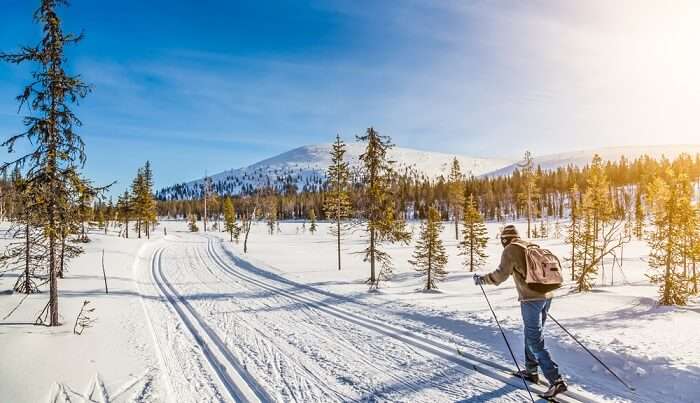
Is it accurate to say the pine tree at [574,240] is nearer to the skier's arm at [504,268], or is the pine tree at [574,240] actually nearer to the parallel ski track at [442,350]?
the parallel ski track at [442,350]

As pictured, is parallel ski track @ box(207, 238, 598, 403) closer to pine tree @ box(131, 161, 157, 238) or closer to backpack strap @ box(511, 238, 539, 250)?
backpack strap @ box(511, 238, 539, 250)

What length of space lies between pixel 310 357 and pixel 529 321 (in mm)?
4297

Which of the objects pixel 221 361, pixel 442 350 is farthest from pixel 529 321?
pixel 221 361

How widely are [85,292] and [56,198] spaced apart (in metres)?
7.41

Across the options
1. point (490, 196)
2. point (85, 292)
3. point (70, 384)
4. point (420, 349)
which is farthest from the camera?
point (490, 196)

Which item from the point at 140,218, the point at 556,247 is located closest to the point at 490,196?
the point at 556,247

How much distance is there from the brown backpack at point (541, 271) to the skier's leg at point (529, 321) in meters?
0.34

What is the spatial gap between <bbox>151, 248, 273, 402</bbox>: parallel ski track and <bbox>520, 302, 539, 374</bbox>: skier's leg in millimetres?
4184

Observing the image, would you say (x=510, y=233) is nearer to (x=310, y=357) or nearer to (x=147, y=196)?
(x=310, y=357)

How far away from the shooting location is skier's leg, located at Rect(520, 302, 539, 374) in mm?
5707

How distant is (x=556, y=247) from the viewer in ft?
169

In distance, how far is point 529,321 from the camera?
5.78 metres

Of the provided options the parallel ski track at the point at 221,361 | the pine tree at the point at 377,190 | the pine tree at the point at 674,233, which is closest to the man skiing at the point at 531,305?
the parallel ski track at the point at 221,361

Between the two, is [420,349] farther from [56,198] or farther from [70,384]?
[56,198]
